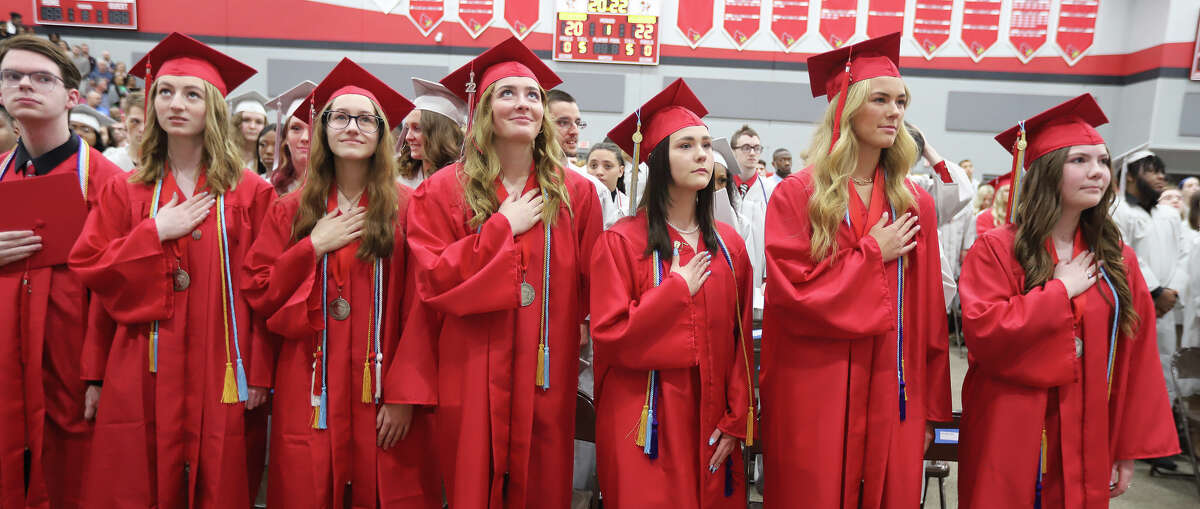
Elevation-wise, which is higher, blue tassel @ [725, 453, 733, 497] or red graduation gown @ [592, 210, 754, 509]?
red graduation gown @ [592, 210, 754, 509]

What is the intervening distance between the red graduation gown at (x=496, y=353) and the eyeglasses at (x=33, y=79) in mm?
1576

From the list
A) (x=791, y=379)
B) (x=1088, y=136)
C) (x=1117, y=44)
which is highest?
(x=1117, y=44)

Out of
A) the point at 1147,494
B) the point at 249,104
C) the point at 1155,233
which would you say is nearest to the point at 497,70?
the point at 249,104

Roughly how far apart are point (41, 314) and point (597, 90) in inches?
417

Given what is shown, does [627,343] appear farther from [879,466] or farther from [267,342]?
[267,342]

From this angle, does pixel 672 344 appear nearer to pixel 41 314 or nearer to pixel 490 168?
pixel 490 168

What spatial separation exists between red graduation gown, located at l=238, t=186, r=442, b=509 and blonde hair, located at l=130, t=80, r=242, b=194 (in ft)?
0.85

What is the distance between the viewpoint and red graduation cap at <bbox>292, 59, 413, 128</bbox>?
2475 millimetres

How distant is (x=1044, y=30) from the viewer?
38.3 feet

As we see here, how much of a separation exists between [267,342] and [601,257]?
4.38ft

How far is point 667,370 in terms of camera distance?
7.31 ft

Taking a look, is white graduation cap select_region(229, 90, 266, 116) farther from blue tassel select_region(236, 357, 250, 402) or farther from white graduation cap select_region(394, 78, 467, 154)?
Answer: blue tassel select_region(236, 357, 250, 402)

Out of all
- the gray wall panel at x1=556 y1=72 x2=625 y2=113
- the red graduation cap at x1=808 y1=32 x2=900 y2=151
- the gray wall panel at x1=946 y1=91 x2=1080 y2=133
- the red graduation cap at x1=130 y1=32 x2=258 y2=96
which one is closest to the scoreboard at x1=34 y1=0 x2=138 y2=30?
the gray wall panel at x1=556 y1=72 x2=625 y2=113

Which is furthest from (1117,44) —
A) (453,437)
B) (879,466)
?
(453,437)
